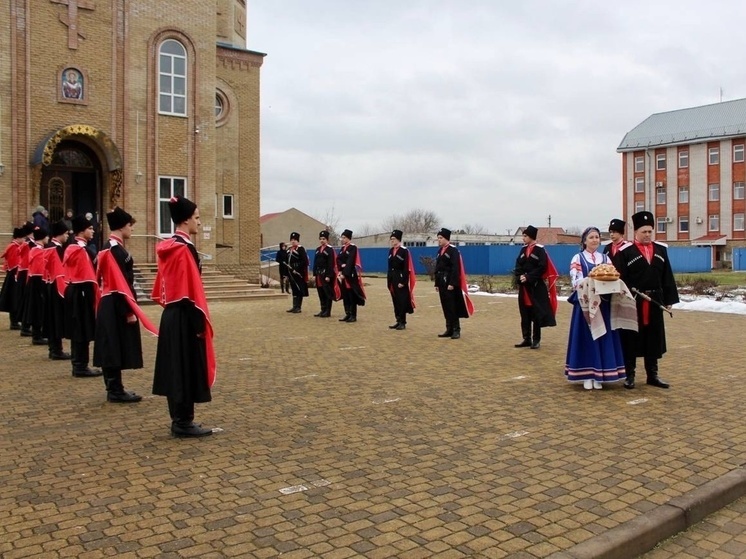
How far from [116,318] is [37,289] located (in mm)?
5546

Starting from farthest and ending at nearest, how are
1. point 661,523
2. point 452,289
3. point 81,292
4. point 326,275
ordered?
point 326,275 → point 452,289 → point 81,292 → point 661,523

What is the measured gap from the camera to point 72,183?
22.8 meters

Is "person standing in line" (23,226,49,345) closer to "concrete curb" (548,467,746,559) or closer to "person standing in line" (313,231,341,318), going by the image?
"person standing in line" (313,231,341,318)

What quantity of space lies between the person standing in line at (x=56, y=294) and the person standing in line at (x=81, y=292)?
3.55 ft

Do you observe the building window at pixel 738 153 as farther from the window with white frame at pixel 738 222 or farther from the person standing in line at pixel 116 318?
the person standing in line at pixel 116 318

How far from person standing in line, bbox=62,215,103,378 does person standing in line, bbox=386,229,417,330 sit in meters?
6.82

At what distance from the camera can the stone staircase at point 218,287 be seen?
842 inches

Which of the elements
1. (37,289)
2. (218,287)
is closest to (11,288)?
(37,289)

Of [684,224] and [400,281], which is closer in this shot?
[400,281]

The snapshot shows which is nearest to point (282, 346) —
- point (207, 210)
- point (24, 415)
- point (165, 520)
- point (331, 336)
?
point (331, 336)

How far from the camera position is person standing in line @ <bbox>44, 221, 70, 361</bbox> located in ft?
32.7

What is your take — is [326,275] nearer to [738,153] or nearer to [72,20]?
[72,20]

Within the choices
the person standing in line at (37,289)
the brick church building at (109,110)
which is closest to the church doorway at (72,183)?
the brick church building at (109,110)

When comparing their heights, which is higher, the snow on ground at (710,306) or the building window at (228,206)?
the building window at (228,206)
